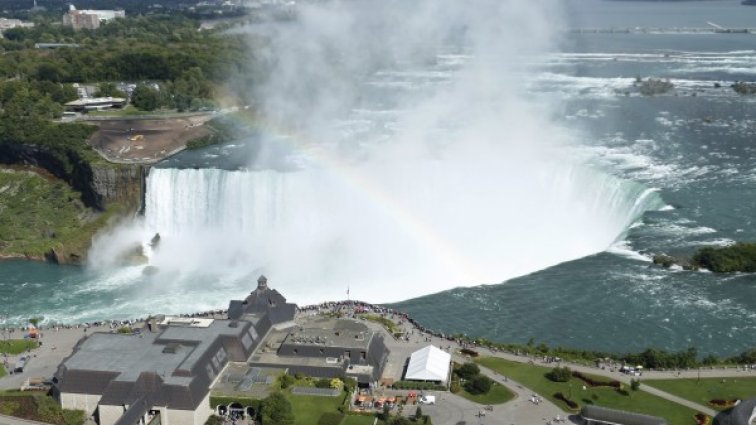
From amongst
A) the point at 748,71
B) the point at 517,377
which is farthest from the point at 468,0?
the point at 517,377

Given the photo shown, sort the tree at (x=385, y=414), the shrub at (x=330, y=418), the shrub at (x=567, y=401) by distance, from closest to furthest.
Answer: the shrub at (x=330, y=418) → the tree at (x=385, y=414) → the shrub at (x=567, y=401)

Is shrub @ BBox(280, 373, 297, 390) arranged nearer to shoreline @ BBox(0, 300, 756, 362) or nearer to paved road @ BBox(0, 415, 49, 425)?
shoreline @ BBox(0, 300, 756, 362)

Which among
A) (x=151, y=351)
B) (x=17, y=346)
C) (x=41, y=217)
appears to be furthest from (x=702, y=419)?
(x=41, y=217)

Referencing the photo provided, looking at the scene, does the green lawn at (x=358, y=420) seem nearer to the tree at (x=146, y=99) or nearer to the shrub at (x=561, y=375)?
the shrub at (x=561, y=375)

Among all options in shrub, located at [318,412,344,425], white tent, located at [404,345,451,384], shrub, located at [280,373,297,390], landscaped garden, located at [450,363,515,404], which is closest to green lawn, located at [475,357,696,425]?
landscaped garden, located at [450,363,515,404]

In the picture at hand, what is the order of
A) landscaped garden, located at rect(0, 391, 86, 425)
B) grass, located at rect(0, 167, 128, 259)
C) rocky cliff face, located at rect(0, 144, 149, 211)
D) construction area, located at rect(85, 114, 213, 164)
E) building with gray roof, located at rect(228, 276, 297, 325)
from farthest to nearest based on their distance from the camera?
construction area, located at rect(85, 114, 213, 164)
rocky cliff face, located at rect(0, 144, 149, 211)
grass, located at rect(0, 167, 128, 259)
building with gray roof, located at rect(228, 276, 297, 325)
landscaped garden, located at rect(0, 391, 86, 425)

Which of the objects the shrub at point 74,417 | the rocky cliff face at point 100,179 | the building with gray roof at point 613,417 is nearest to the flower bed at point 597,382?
the building with gray roof at point 613,417

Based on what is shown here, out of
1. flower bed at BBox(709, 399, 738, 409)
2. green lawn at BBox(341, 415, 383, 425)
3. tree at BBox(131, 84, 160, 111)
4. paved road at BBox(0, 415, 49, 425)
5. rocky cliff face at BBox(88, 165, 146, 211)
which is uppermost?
tree at BBox(131, 84, 160, 111)
